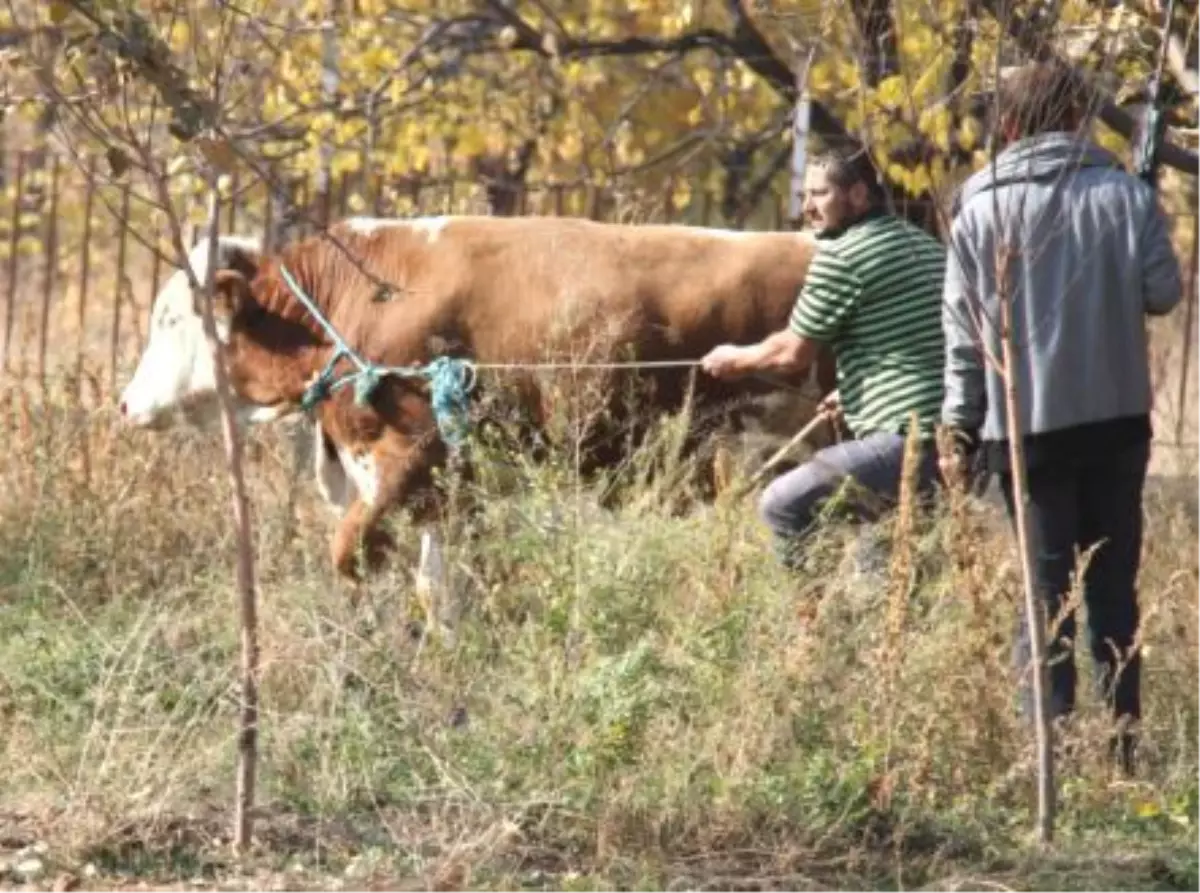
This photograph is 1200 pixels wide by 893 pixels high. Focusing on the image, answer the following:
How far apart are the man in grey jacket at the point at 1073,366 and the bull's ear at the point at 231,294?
3160 millimetres

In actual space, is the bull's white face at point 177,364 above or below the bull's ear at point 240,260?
below

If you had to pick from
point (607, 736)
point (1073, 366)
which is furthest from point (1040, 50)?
point (607, 736)

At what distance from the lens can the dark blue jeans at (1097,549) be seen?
7.44 metres

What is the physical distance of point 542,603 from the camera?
23.6ft

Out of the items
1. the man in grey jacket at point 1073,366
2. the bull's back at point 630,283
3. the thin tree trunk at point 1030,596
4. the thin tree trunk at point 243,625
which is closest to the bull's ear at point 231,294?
the bull's back at point 630,283

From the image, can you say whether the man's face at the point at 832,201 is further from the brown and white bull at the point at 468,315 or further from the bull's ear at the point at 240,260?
the bull's ear at the point at 240,260

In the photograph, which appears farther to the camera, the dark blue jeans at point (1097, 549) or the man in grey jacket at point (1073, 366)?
the dark blue jeans at point (1097, 549)

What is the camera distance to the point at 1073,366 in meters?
7.35

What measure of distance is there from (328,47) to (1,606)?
23.8 ft

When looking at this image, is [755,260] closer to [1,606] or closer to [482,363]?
[482,363]

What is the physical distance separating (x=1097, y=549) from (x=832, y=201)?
1.41 m

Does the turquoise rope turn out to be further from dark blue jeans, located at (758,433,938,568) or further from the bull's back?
dark blue jeans, located at (758,433,938,568)

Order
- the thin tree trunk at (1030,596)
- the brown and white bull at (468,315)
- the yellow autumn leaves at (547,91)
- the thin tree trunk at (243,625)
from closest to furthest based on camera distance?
the thin tree trunk at (243,625) < the thin tree trunk at (1030,596) < the brown and white bull at (468,315) < the yellow autumn leaves at (547,91)

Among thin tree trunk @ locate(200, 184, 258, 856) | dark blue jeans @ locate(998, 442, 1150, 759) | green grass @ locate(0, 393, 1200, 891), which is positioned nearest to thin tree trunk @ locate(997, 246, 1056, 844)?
green grass @ locate(0, 393, 1200, 891)
